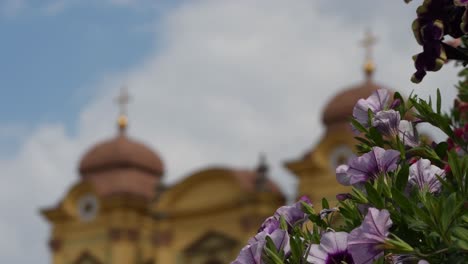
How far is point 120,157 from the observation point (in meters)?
29.5

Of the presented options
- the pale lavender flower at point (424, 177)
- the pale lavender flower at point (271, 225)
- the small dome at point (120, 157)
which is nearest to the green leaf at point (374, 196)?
the pale lavender flower at point (424, 177)

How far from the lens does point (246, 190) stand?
26281mm

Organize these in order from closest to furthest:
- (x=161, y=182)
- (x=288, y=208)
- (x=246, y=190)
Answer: (x=288, y=208) → (x=246, y=190) → (x=161, y=182)

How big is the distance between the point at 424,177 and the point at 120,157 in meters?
27.1

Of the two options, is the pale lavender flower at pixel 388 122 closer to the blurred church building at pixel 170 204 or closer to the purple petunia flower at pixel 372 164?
the purple petunia flower at pixel 372 164

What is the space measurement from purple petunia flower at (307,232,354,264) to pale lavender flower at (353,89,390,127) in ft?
1.81

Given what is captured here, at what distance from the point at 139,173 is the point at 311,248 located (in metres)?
27.3

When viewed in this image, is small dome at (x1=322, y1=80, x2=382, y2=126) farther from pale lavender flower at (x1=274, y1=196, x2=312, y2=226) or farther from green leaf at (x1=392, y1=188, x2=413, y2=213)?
green leaf at (x1=392, y1=188, x2=413, y2=213)

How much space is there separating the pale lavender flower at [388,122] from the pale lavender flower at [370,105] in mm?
84

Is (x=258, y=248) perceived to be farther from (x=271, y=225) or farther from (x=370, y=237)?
(x=370, y=237)

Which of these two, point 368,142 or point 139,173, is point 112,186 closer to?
point 139,173

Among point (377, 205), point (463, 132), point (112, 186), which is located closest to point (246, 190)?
point (112, 186)

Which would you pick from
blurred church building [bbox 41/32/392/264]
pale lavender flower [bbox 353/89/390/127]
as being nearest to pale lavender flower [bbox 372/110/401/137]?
pale lavender flower [bbox 353/89/390/127]

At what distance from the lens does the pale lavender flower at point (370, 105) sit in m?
2.87
